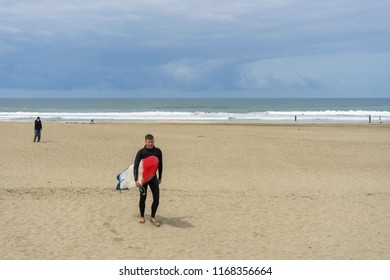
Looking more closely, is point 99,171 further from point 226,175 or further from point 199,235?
point 199,235

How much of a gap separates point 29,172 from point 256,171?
7.37m

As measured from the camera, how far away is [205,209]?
359 inches

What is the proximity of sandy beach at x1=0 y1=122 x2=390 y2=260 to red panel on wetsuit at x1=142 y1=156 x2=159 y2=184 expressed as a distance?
3.20ft

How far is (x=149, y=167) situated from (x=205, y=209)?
2240 millimetres

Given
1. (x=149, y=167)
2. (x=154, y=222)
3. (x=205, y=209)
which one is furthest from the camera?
(x=205, y=209)

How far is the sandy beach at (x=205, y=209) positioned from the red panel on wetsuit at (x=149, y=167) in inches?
38.4

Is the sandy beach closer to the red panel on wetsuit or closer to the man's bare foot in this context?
the man's bare foot

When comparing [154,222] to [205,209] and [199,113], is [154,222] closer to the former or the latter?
[205,209]

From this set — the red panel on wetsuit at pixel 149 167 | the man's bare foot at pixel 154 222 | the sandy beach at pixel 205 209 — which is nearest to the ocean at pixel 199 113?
the sandy beach at pixel 205 209

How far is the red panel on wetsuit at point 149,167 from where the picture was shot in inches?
291

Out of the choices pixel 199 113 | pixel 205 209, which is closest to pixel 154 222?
pixel 205 209
